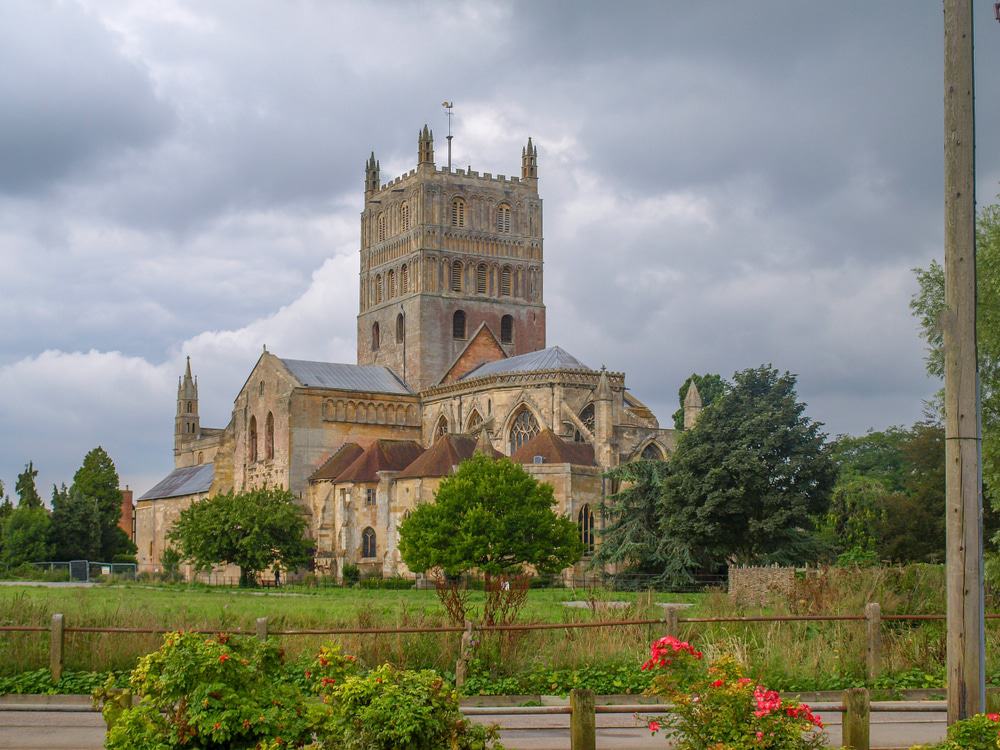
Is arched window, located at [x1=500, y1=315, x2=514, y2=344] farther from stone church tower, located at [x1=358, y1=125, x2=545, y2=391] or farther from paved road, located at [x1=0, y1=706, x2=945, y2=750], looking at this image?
paved road, located at [x1=0, y1=706, x2=945, y2=750]

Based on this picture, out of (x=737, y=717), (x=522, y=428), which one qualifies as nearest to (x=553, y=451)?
(x=522, y=428)

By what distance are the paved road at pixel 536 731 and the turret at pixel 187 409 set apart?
93.2 metres

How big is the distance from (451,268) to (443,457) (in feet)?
71.0

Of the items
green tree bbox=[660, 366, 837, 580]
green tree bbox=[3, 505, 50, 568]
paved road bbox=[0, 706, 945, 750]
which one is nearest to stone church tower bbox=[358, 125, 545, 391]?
green tree bbox=[3, 505, 50, 568]

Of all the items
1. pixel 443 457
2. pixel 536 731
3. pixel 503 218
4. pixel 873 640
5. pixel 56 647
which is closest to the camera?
pixel 536 731

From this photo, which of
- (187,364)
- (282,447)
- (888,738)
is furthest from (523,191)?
(888,738)

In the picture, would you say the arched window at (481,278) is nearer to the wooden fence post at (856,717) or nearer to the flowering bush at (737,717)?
the wooden fence post at (856,717)

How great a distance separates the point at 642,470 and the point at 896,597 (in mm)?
30158

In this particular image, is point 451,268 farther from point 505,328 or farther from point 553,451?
point 553,451

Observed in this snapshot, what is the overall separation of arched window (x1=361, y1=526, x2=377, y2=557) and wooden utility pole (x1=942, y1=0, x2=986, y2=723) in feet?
191

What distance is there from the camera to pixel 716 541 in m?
51.1

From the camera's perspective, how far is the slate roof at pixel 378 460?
71.6 metres

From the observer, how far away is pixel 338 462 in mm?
75375

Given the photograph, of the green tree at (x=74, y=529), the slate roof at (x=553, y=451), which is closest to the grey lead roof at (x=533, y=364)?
the slate roof at (x=553, y=451)
